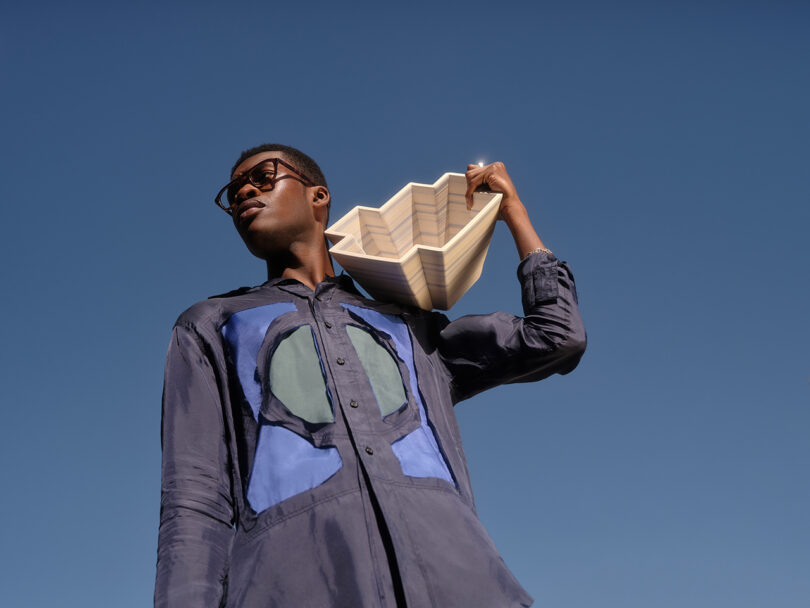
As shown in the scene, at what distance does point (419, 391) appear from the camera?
4.00 meters

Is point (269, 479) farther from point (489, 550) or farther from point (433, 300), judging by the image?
point (433, 300)

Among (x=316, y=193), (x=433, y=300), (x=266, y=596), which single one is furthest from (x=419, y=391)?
(x=316, y=193)

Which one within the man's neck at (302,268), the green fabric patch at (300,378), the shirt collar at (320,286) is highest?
the man's neck at (302,268)

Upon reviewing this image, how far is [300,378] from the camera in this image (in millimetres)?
3770

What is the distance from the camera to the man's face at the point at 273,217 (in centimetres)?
459

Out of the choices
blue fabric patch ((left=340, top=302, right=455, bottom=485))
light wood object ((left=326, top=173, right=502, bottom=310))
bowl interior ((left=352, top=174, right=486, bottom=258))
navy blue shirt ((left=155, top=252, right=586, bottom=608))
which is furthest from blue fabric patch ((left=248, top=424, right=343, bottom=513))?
bowl interior ((left=352, top=174, right=486, bottom=258))

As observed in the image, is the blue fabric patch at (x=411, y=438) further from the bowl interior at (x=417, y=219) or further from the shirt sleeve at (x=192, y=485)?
the shirt sleeve at (x=192, y=485)

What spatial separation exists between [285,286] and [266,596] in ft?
5.65

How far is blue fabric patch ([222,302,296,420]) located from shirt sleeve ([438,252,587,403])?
0.86 metres

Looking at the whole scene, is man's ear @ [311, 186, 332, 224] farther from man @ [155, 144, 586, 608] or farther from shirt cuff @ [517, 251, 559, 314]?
shirt cuff @ [517, 251, 559, 314]

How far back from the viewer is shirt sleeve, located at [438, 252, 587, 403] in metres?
4.17

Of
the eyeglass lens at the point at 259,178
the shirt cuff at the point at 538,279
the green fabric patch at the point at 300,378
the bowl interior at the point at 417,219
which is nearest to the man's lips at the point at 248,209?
the eyeglass lens at the point at 259,178

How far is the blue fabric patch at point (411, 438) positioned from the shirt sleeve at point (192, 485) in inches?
29.0

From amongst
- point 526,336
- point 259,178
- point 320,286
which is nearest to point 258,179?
point 259,178
